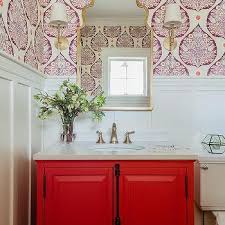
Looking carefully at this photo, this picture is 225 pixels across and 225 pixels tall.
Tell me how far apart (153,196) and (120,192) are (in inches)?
7.6

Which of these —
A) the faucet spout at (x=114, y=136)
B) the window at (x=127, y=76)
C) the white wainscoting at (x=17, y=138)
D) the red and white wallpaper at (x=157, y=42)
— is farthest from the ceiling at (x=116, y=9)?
the faucet spout at (x=114, y=136)

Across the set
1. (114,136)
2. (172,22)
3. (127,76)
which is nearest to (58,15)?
(127,76)

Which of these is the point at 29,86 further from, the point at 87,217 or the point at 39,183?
the point at 87,217

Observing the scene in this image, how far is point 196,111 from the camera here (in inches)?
98.3

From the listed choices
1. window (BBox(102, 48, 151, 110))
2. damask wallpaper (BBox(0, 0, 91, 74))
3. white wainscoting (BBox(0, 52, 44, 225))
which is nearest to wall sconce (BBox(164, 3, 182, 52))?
window (BBox(102, 48, 151, 110))

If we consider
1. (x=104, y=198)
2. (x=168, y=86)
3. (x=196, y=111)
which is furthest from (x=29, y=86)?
(x=196, y=111)

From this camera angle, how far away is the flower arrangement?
2.26 m

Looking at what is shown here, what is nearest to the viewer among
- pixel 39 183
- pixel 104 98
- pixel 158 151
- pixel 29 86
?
pixel 39 183

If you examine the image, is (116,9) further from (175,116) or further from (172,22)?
(175,116)

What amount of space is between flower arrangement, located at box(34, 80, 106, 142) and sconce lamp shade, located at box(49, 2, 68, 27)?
18.1 inches

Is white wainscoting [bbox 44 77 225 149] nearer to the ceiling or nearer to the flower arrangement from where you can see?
the flower arrangement

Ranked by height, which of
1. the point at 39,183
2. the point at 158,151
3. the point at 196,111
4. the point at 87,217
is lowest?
the point at 87,217

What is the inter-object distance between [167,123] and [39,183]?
45.7 inches

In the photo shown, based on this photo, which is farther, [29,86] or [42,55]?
[42,55]
